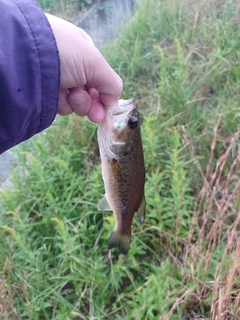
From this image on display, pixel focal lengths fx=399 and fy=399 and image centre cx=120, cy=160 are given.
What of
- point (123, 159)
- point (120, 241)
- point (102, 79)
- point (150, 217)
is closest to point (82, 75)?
point (102, 79)

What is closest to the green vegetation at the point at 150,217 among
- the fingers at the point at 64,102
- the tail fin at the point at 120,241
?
the tail fin at the point at 120,241

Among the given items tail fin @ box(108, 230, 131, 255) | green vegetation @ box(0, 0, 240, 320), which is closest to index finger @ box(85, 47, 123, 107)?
tail fin @ box(108, 230, 131, 255)

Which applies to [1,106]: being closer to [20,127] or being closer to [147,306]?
[20,127]

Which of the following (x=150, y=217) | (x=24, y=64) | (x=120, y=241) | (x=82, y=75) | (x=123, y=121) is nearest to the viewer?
(x=24, y=64)

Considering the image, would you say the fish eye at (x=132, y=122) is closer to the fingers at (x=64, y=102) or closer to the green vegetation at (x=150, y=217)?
the fingers at (x=64, y=102)

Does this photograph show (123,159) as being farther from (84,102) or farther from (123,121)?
(84,102)

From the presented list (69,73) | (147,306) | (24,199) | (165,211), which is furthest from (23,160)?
(69,73)

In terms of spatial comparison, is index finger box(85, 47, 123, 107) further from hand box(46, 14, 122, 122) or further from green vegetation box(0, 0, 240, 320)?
green vegetation box(0, 0, 240, 320)
